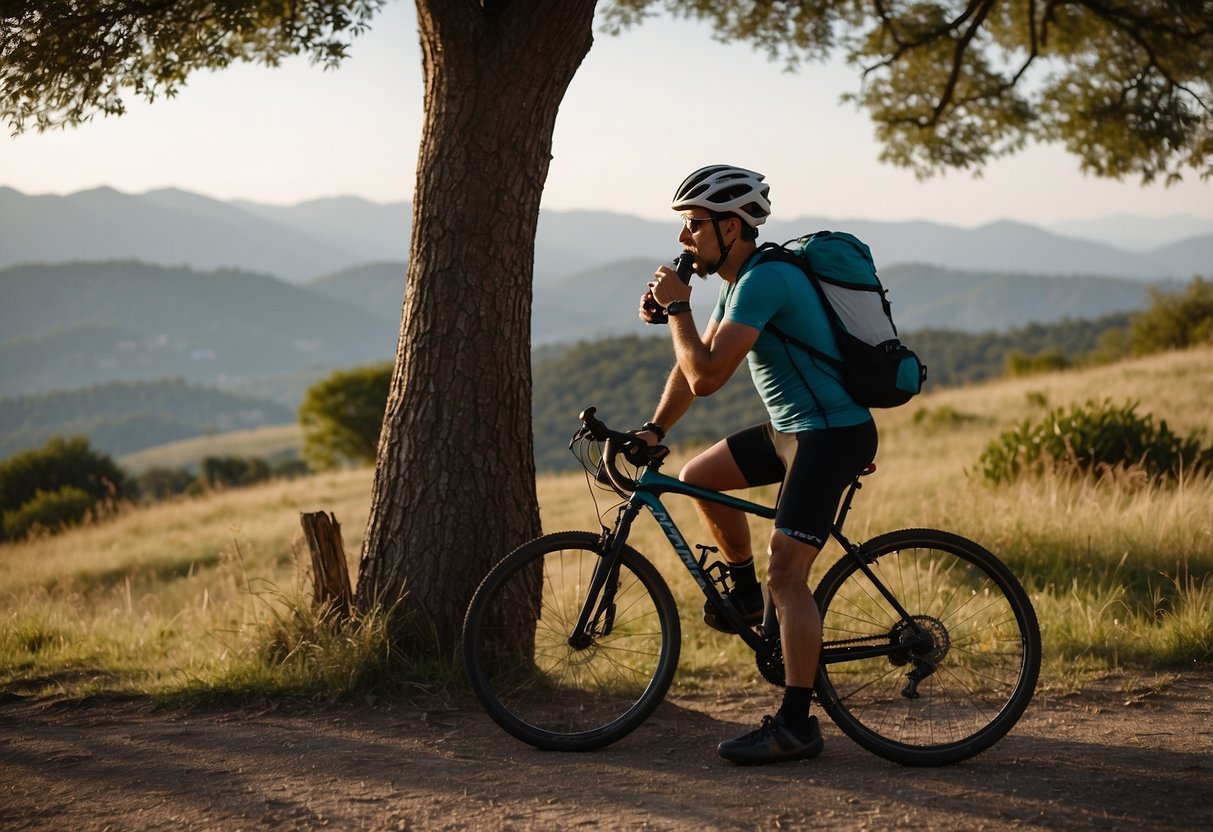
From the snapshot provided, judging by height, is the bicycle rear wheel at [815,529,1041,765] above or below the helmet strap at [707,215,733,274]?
below

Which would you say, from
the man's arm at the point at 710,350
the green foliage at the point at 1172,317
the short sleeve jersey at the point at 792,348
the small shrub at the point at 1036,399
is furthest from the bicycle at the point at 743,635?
the green foliage at the point at 1172,317

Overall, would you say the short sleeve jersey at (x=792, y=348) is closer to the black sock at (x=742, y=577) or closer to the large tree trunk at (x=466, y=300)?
the black sock at (x=742, y=577)

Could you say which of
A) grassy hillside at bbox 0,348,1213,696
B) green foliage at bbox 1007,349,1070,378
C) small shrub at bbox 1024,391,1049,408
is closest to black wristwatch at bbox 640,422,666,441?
grassy hillside at bbox 0,348,1213,696

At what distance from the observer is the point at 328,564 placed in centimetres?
553

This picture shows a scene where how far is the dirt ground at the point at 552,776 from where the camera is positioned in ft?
11.9

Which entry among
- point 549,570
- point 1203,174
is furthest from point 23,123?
point 1203,174

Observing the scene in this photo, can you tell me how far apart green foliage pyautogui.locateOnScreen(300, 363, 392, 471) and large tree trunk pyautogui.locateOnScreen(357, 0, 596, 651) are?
3869 cm

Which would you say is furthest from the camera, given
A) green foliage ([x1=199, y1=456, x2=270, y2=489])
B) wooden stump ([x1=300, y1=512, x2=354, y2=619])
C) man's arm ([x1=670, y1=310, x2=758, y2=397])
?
green foliage ([x1=199, y1=456, x2=270, y2=489])

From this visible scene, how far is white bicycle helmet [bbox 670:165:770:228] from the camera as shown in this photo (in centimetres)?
404

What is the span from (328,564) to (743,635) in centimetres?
234

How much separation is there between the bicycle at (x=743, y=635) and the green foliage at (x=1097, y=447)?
563 centimetres

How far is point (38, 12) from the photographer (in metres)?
5.87

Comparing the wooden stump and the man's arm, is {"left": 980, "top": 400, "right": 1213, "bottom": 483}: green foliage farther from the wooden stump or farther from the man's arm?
the man's arm

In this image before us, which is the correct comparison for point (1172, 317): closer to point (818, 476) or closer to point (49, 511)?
point (49, 511)
